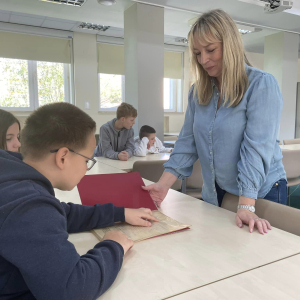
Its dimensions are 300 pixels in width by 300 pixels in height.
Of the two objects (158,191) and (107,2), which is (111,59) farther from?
(158,191)

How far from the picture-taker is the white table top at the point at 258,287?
0.60m

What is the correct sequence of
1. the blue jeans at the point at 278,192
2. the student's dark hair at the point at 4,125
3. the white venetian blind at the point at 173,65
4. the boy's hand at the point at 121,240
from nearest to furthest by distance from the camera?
the boy's hand at the point at 121,240 < the blue jeans at the point at 278,192 < the student's dark hair at the point at 4,125 < the white venetian blind at the point at 173,65

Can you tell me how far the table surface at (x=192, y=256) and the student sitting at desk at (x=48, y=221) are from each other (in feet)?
0.16

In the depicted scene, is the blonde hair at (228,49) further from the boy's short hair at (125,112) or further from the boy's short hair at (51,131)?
the boy's short hair at (125,112)

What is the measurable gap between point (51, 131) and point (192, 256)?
1.61ft

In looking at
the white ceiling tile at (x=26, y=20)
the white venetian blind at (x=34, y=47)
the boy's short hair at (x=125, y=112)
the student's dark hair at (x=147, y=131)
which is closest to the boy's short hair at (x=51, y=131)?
the boy's short hair at (x=125, y=112)

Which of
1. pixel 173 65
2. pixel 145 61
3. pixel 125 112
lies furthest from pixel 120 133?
pixel 173 65

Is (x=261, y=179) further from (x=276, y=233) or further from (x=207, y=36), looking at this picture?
(x=207, y=36)

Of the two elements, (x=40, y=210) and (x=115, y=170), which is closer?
(x=40, y=210)

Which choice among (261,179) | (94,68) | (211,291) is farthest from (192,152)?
(94,68)

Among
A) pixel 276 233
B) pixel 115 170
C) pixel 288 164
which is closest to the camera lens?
pixel 276 233

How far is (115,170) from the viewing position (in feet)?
7.32

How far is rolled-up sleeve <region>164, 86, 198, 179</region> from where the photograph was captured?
1334 mm

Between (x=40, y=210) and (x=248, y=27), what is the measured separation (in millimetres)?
5825
